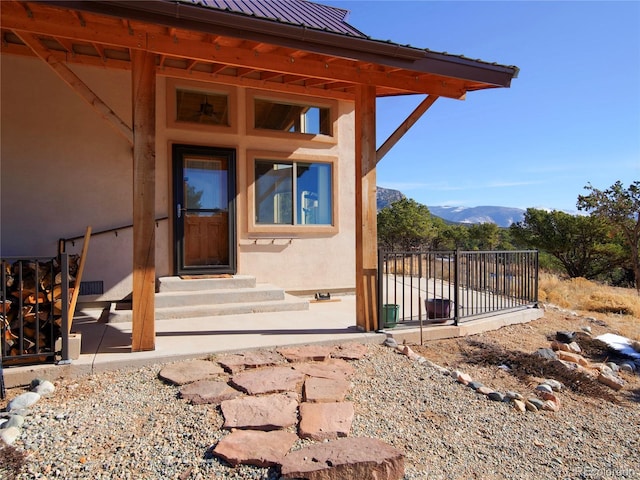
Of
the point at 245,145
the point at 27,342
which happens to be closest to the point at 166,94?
the point at 245,145

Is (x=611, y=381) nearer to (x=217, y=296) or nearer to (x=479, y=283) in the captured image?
(x=479, y=283)

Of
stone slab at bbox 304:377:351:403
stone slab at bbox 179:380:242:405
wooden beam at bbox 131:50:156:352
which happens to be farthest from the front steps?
stone slab at bbox 304:377:351:403

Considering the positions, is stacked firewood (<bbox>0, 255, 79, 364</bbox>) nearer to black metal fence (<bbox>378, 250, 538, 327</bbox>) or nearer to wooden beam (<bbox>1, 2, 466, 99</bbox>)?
Result: wooden beam (<bbox>1, 2, 466, 99</bbox>)

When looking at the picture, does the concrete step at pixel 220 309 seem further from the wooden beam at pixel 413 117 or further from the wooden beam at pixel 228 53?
the wooden beam at pixel 228 53

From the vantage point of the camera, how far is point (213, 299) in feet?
19.1

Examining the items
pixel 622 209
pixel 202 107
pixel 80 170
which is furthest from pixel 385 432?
pixel 622 209

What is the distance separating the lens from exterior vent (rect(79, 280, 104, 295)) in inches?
232

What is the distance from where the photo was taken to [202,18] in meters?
3.57

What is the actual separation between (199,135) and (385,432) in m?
5.27

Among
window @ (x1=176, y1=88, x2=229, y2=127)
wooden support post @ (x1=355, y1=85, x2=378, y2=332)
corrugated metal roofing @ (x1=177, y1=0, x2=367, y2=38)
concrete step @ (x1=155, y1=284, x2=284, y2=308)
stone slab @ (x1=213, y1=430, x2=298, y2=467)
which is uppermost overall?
corrugated metal roofing @ (x1=177, y1=0, x2=367, y2=38)

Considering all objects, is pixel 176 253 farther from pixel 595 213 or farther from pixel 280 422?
pixel 595 213

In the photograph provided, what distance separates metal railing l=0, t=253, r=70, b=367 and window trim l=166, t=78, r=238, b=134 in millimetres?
3293

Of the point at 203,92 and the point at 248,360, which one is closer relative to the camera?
the point at 248,360

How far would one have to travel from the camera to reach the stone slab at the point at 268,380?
3211mm
